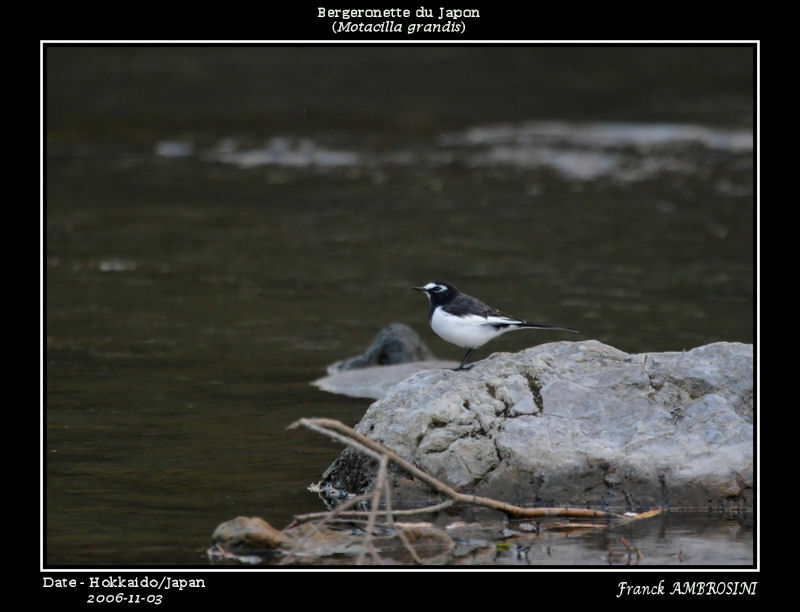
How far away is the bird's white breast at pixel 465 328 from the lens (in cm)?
930

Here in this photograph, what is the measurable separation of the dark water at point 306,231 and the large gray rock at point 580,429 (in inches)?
35.6

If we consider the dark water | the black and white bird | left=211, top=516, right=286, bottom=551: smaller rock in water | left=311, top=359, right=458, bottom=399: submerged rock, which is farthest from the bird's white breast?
left=311, top=359, right=458, bottom=399: submerged rock

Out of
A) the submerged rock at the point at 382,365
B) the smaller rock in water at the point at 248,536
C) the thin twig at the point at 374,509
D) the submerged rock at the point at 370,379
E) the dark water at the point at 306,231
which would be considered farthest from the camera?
the submerged rock at the point at 382,365

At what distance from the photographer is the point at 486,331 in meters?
9.35

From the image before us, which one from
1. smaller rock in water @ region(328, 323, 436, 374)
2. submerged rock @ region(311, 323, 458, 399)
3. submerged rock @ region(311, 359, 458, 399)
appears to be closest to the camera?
submerged rock @ region(311, 359, 458, 399)

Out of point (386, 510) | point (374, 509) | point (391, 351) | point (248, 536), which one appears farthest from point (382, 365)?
point (374, 509)

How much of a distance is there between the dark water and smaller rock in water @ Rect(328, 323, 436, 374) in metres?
0.46

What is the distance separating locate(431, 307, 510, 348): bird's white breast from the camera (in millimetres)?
9297

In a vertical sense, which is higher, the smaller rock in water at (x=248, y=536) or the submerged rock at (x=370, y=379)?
the submerged rock at (x=370, y=379)

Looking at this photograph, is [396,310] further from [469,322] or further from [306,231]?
[469,322]

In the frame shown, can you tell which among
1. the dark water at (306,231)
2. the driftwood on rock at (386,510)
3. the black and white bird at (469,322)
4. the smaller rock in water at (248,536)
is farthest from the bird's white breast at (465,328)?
the smaller rock in water at (248,536)

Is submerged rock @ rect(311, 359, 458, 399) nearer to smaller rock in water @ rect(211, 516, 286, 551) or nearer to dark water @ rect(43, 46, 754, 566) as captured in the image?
dark water @ rect(43, 46, 754, 566)

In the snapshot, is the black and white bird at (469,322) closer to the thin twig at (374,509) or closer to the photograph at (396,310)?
the photograph at (396,310)
